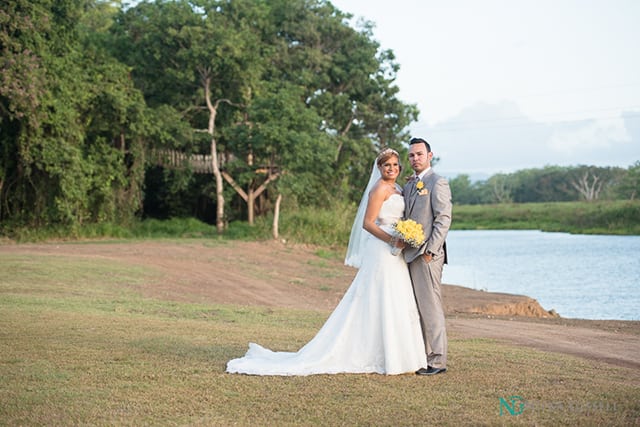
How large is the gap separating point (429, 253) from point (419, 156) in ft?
3.35

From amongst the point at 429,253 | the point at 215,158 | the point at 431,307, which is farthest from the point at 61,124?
the point at 431,307

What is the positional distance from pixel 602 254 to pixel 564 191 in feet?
268

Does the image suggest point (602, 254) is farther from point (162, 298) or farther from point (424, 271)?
point (424, 271)

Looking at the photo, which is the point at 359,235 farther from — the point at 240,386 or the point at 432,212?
the point at 240,386

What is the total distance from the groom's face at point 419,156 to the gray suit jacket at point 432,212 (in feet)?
0.34

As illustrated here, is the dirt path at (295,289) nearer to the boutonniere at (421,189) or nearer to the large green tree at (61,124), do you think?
the large green tree at (61,124)

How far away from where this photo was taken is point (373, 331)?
306 inches

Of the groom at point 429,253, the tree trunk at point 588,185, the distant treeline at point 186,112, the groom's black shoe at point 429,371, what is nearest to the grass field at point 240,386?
the groom's black shoe at point 429,371

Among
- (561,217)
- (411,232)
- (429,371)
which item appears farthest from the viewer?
(561,217)

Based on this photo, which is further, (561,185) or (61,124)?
(561,185)

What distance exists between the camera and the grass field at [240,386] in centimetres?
619

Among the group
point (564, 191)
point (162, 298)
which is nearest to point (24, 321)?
point (162, 298)

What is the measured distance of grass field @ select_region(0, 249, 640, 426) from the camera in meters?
6.19

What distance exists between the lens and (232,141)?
33344 mm
